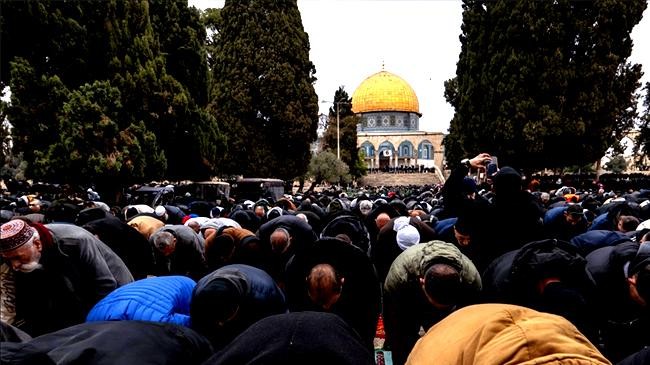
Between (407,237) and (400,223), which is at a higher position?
(400,223)

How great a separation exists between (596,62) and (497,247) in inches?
917

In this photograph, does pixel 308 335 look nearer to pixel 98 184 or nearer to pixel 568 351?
pixel 568 351

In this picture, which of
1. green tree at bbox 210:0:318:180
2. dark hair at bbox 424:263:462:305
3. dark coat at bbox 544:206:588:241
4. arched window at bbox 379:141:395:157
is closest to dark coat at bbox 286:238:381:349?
dark hair at bbox 424:263:462:305

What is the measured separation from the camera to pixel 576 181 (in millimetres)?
25828

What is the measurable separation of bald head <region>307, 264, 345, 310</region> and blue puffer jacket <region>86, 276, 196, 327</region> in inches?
30.0

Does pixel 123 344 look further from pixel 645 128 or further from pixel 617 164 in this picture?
pixel 617 164

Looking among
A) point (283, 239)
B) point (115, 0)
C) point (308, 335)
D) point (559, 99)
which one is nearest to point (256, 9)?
point (115, 0)

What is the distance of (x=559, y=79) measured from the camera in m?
24.5

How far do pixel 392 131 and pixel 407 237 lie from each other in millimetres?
73991

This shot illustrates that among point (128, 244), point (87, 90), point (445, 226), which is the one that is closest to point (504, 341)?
point (128, 244)

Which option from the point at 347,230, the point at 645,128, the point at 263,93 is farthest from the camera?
the point at 645,128

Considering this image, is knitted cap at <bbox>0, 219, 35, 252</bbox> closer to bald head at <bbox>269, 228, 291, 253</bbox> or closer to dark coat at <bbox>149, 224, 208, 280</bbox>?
dark coat at <bbox>149, 224, 208, 280</bbox>

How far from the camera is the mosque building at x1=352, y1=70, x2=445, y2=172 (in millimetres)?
77625

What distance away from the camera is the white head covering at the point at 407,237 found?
5.70m
